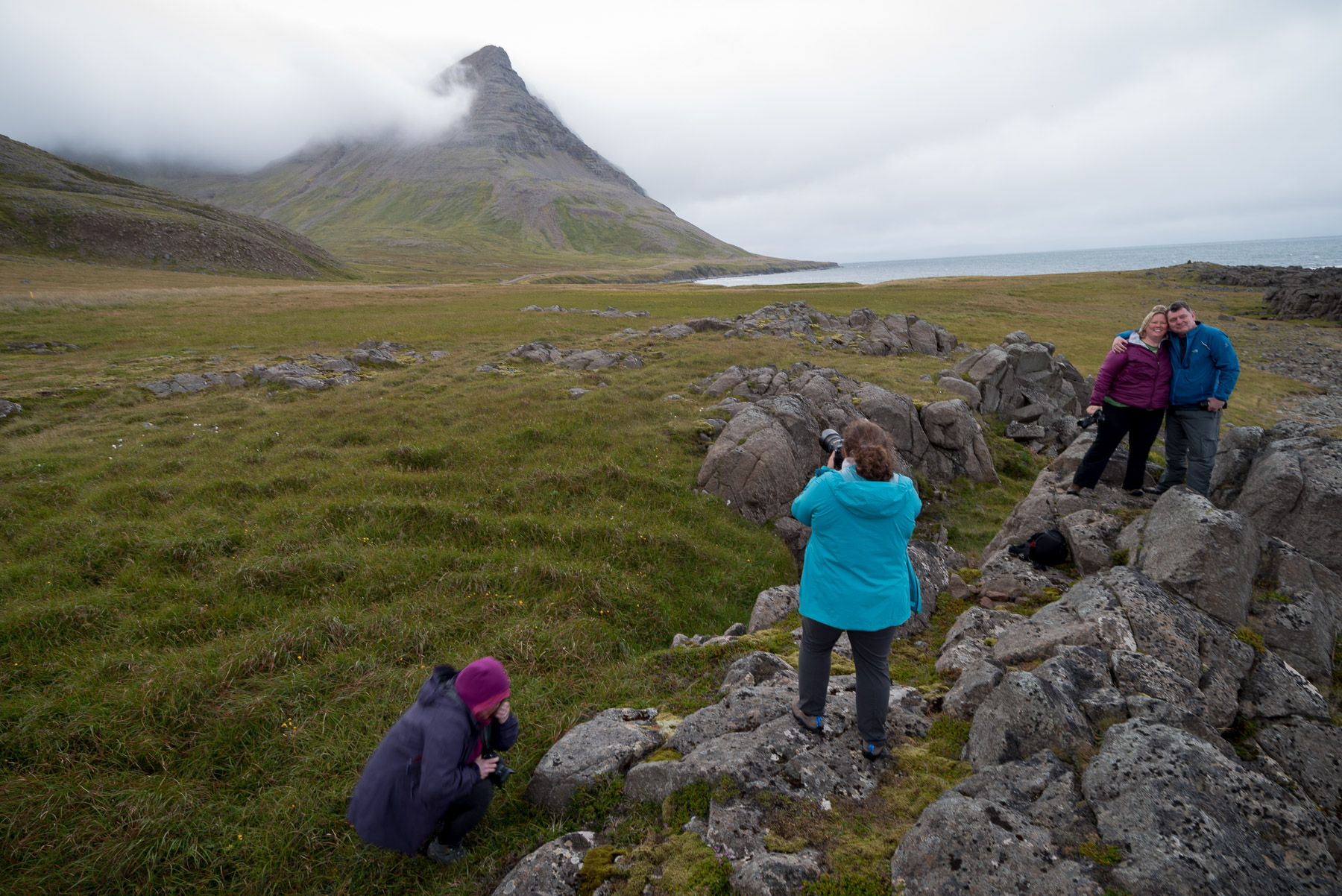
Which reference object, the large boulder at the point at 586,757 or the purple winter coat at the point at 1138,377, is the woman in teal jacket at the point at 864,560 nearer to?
the large boulder at the point at 586,757

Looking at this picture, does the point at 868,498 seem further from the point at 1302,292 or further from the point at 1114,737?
the point at 1302,292

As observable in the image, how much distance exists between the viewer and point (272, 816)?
676 centimetres

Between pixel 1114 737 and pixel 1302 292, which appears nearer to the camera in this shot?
pixel 1114 737

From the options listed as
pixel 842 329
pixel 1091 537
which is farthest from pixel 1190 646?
pixel 842 329

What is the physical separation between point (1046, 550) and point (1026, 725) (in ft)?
22.9

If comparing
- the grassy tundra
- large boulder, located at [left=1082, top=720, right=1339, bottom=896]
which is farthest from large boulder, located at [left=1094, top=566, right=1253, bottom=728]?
the grassy tundra

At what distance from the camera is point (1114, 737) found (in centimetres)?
553

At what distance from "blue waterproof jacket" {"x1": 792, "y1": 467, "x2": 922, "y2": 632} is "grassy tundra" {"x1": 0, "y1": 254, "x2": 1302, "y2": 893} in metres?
1.94

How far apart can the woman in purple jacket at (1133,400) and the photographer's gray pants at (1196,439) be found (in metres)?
0.31

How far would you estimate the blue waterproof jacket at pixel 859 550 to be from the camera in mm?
6512

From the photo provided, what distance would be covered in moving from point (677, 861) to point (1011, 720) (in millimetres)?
3958

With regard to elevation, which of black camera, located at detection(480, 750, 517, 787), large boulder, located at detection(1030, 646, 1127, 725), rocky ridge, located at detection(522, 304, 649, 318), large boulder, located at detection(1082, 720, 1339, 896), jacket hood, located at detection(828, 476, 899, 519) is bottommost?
A: black camera, located at detection(480, 750, 517, 787)

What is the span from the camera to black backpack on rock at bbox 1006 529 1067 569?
38.6 feet

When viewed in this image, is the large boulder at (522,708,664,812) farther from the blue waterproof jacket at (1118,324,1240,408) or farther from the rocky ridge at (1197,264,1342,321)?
the rocky ridge at (1197,264,1342,321)
